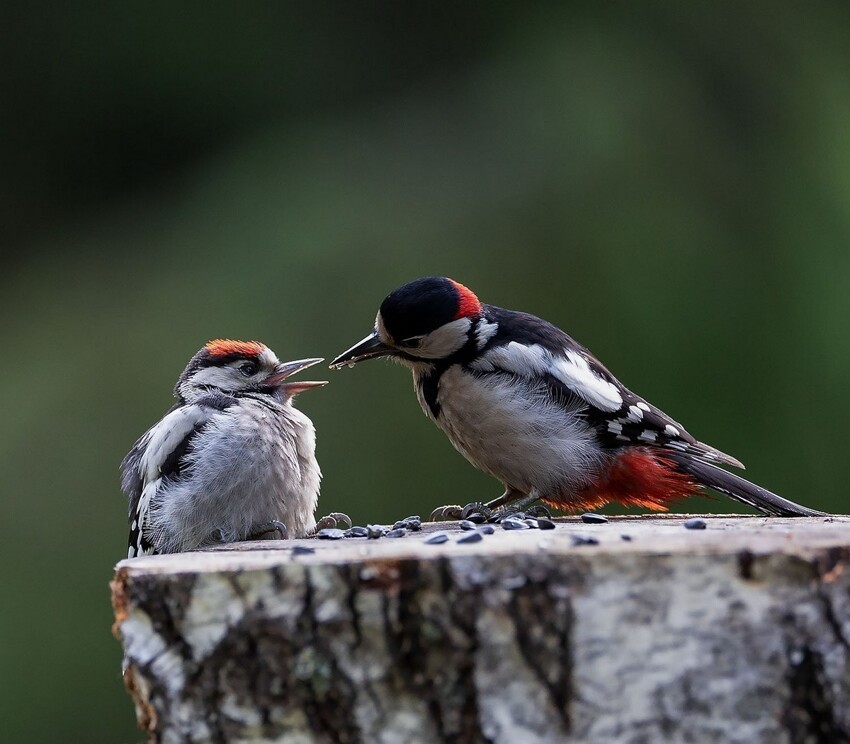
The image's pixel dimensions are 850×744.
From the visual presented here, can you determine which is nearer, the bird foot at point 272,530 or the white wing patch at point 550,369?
the bird foot at point 272,530

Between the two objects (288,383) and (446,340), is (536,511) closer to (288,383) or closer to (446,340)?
(446,340)

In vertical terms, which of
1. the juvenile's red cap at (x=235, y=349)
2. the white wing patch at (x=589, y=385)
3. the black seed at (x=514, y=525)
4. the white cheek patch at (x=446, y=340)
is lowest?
the black seed at (x=514, y=525)

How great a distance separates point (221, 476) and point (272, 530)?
0.21 meters

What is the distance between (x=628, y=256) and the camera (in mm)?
5879

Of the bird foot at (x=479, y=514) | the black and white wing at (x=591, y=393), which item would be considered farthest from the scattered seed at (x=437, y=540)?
the black and white wing at (x=591, y=393)

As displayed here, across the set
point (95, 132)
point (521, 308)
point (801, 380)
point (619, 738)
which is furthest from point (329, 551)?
point (95, 132)

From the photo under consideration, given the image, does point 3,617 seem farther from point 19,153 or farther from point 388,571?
point 388,571

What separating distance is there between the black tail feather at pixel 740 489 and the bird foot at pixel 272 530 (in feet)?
3.80

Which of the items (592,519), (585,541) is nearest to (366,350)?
(592,519)

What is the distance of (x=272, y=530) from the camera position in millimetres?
3395

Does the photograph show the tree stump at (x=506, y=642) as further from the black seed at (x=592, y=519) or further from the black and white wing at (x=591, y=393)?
the black and white wing at (x=591, y=393)

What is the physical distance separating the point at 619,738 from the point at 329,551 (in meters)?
0.60

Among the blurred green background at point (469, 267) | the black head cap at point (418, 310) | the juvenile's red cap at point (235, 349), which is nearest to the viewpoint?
the black head cap at point (418, 310)

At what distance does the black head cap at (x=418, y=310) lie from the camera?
370cm
